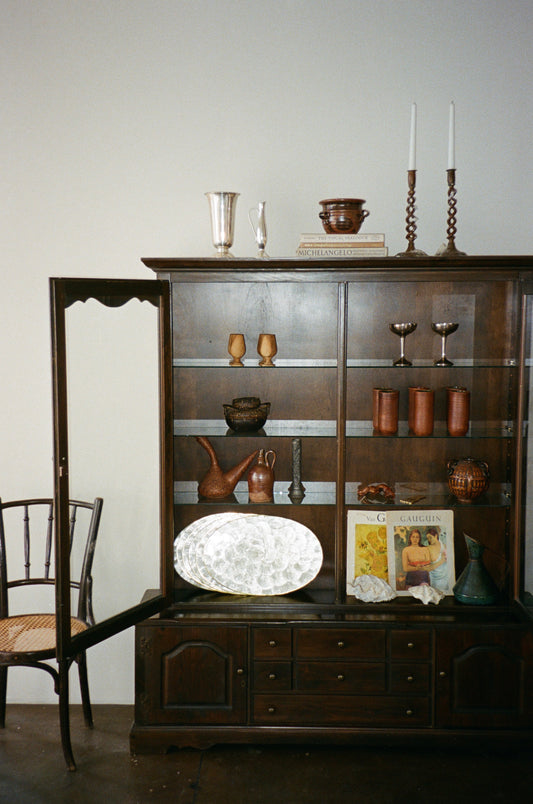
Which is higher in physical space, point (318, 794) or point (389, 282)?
point (389, 282)

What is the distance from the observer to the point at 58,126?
10.1 ft

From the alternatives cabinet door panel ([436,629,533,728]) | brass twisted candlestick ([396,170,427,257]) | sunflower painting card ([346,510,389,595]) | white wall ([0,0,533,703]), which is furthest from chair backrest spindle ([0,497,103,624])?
brass twisted candlestick ([396,170,427,257])

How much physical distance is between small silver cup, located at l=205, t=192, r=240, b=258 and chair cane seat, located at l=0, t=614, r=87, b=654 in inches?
61.2

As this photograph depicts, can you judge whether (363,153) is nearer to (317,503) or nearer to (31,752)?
(317,503)

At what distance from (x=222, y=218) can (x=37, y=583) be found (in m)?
1.71

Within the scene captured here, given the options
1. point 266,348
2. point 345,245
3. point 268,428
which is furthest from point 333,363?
point 345,245

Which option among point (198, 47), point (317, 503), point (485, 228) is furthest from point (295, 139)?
point (317, 503)

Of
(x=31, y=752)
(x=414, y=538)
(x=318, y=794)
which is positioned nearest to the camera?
(x=318, y=794)

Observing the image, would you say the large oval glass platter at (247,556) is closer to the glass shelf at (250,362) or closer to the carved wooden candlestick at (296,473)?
the carved wooden candlestick at (296,473)

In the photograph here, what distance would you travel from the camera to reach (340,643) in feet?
9.02

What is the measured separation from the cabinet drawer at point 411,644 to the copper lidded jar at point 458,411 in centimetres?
80

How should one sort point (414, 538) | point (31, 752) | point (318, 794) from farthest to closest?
1. point (414, 538)
2. point (31, 752)
3. point (318, 794)

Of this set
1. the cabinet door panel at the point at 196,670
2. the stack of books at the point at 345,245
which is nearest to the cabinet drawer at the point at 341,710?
the cabinet door panel at the point at 196,670

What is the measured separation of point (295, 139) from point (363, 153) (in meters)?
0.30
